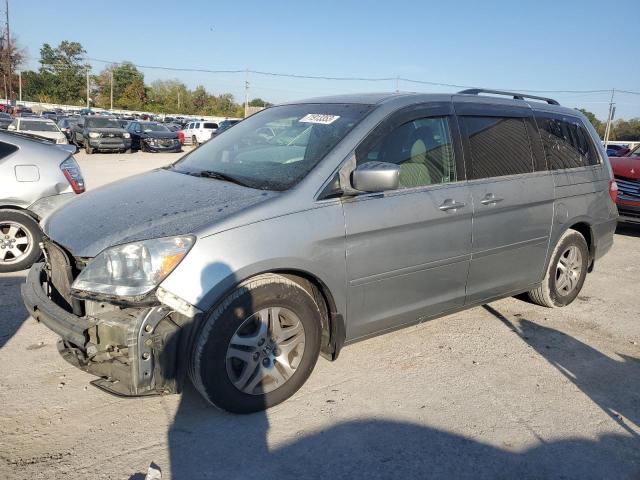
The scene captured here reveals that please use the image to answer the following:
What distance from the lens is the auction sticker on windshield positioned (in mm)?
3604

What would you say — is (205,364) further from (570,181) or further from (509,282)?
(570,181)

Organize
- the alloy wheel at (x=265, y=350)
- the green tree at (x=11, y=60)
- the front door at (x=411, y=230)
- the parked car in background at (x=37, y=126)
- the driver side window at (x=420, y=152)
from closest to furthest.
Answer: the alloy wheel at (x=265, y=350) → the front door at (x=411, y=230) → the driver side window at (x=420, y=152) → the parked car in background at (x=37, y=126) → the green tree at (x=11, y=60)

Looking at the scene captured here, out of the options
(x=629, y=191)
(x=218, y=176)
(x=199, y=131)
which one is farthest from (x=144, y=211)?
(x=199, y=131)

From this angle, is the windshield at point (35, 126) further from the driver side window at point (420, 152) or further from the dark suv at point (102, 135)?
the driver side window at point (420, 152)

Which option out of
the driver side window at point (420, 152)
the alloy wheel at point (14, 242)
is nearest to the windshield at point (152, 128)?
the alloy wheel at point (14, 242)

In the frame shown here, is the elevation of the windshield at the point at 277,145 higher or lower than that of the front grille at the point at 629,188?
higher

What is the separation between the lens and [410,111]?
11.9 ft

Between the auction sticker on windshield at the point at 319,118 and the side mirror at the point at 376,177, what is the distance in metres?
0.63

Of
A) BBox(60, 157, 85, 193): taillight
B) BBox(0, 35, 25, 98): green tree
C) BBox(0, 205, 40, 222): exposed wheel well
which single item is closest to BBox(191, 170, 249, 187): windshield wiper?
BBox(60, 157, 85, 193): taillight

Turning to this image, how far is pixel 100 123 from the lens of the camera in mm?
24141

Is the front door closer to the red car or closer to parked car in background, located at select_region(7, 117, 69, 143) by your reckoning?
the red car

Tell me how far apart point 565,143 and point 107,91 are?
317ft

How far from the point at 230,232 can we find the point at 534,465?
197 cm

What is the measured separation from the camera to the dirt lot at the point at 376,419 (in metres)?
2.61
